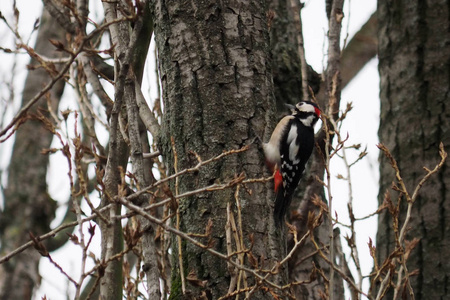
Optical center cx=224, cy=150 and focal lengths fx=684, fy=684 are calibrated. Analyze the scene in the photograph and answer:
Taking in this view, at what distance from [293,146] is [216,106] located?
1.64m

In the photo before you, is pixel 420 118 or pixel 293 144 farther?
pixel 293 144

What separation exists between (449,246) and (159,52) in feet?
6.76

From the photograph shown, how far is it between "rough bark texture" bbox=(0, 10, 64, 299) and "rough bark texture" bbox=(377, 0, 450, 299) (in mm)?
3757

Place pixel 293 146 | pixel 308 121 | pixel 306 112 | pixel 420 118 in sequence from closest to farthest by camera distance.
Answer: pixel 420 118, pixel 293 146, pixel 306 112, pixel 308 121

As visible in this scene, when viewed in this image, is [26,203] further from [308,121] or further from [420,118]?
[420,118]

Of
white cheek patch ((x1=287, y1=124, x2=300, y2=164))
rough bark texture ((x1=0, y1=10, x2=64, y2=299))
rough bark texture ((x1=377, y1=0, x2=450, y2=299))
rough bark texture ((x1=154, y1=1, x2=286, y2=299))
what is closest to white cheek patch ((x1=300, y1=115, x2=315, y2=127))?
white cheek patch ((x1=287, y1=124, x2=300, y2=164))

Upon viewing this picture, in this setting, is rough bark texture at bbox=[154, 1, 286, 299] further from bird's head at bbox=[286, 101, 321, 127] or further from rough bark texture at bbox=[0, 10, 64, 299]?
rough bark texture at bbox=[0, 10, 64, 299]

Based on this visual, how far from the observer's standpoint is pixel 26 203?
706 cm

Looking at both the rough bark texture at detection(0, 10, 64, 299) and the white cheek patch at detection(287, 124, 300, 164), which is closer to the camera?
the white cheek patch at detection(287, 124, 300, 164)

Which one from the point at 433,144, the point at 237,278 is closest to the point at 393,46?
the point at 433,144

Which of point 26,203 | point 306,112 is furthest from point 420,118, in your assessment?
point 26,203

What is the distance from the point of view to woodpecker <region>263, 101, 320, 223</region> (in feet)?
11.8

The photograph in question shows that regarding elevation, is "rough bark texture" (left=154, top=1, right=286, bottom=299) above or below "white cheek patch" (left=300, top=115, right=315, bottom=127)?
below

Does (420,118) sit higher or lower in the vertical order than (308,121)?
lower
